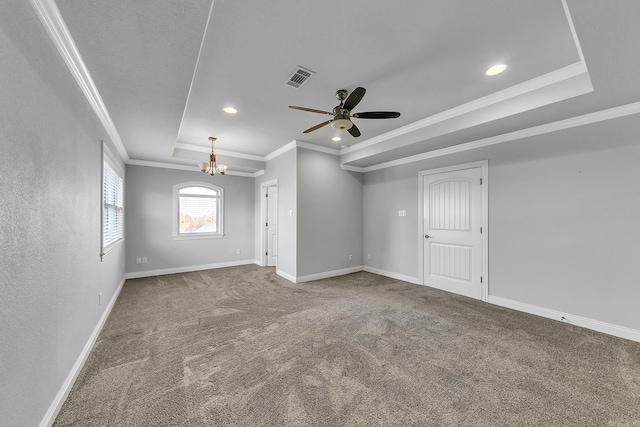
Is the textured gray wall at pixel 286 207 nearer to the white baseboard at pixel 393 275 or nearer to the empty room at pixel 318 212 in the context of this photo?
the empty room at pixel 318 212

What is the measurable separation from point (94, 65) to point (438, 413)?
356 cm

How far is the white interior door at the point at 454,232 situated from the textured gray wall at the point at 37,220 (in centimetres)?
473

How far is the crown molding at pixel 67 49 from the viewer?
1418mm

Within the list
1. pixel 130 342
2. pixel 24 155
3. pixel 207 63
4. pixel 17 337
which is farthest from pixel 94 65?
pixel 130 342

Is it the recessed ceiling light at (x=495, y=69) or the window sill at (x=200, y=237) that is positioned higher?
the recessed ceiling light at (x=495, y=69)

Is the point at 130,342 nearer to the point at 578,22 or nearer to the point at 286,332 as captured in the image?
the point at 286,332

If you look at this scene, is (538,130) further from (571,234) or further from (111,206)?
(111,206)

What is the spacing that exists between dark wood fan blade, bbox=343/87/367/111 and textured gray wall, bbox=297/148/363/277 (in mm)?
2391

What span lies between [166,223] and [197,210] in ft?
2.29

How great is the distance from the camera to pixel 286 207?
5.10m

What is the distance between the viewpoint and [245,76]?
99.6 inches

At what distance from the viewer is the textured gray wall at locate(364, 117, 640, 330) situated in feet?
8.85

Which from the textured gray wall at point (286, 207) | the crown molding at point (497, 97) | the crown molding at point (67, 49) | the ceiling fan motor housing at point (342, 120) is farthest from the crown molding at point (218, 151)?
the ceiling fan motor housing at point (342, 120)

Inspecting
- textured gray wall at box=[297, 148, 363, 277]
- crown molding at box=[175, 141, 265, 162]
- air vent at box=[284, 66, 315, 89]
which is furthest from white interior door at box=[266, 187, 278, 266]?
air vent at box=[284, 66, 315, 89]
